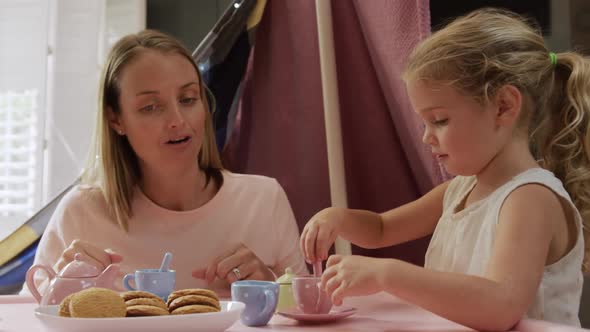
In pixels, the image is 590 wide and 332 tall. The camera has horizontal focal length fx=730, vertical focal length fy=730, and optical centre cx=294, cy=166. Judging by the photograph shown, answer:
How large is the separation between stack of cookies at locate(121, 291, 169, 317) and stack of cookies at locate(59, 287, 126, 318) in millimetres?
11

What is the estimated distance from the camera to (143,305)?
2.42 ft

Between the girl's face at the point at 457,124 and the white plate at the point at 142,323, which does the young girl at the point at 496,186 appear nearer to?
the girl's face at the point at 457,124

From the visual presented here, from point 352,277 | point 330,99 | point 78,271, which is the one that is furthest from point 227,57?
point 352,277

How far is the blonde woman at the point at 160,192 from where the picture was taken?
1.42 meters

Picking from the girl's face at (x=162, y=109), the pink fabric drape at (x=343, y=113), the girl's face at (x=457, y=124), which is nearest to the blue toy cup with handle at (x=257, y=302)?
the girl's face at (x=457, y=124)

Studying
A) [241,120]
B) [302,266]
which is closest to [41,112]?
[241,120]

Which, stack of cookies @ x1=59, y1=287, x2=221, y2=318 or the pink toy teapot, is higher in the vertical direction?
stack of cookies @ x1=59, y1=287, x2=221, y2=318

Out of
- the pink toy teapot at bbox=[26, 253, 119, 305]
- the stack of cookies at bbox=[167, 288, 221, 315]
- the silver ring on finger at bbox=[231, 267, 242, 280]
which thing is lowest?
the silver ring on finger at bbox=[231, 267, 242, 280]

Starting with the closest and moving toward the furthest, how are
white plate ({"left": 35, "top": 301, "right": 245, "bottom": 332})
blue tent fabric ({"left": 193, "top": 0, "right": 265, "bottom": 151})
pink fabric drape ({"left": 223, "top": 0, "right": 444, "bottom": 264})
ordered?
white plate ({"left": 35, "top": 301, "right": 245, "bottom": 332})
pink fabric drape ({"left": 223, "top": 0, "right": 444, "bottom": 264})
blue tent fabric ({"left": 193, "top": 0, "right": 265, "bottom": 151})

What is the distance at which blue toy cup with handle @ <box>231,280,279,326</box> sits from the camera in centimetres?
83

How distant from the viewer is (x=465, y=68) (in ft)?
3.21

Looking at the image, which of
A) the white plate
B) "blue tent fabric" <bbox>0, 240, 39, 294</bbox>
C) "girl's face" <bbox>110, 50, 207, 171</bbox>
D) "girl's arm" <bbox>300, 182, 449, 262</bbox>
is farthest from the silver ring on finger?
"blue tent fabric" <bbox>0, 240, 39, 294</bbox>

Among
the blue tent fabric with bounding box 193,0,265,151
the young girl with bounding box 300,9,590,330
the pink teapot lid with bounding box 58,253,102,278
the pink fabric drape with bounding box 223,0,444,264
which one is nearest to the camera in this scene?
the young girl with bounding box 300,9,590,330

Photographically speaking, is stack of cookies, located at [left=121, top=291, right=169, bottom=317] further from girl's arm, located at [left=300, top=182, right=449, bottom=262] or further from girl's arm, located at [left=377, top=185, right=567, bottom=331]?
girl's arm, located at [left=300, top=182, right=449, bottom=262]
